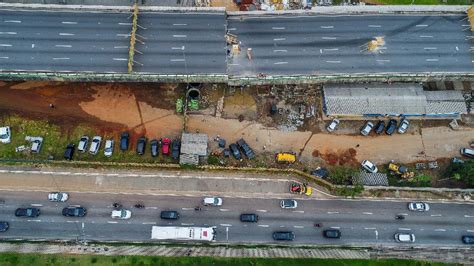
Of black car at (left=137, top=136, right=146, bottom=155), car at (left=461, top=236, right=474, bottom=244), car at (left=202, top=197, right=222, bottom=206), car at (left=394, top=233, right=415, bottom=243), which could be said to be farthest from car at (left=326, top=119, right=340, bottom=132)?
black car at (left=137, top=136, right=146, bottom=155)

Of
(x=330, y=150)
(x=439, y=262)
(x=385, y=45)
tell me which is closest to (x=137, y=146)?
(x=330, y=150)

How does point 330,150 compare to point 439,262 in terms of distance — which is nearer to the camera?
point 439,262

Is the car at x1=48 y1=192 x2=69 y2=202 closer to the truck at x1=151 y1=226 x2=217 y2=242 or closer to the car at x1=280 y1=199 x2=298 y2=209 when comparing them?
the truck at x1=151 y1=226 x2=217 y2=242

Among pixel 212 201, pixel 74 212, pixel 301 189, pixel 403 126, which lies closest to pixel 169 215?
pixel 212 201

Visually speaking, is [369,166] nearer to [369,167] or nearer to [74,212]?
[369,167]

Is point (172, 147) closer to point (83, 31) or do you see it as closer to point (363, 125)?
point (83, 31)
